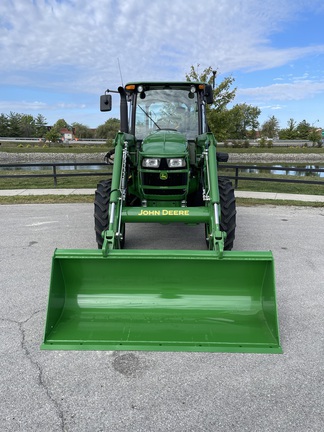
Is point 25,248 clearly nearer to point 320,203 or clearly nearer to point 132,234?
point 132,234

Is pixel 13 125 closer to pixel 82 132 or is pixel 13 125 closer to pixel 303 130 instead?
pixel 82 132

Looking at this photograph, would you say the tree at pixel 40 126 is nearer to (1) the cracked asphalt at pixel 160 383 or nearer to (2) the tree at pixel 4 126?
(2) the tree at pixel 4 126

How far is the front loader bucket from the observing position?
121 inches

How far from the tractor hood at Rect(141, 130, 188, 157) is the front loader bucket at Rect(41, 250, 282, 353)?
180cm

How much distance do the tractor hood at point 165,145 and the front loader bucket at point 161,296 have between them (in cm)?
180

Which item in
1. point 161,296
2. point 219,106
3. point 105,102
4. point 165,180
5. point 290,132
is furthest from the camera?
point 290,132

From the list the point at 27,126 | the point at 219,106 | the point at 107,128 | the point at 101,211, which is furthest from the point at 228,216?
the point at 27,126

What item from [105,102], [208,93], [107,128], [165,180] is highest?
[107,128]

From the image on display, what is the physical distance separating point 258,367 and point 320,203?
813 cm

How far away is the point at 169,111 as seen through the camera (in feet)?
18.4

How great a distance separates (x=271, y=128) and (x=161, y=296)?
3108 inches

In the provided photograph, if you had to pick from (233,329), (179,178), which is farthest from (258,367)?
(179,178)

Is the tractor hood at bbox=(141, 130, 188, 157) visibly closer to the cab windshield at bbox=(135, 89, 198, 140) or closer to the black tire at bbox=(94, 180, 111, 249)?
the cab windshield at bbox=(135, 89, 198, 140)

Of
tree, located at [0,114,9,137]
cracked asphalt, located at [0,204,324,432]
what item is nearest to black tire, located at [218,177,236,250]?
cracked asphalt, located at [0,204,324,432]
